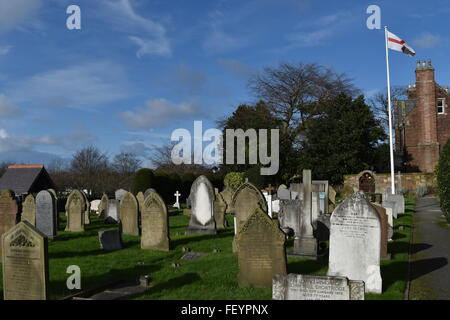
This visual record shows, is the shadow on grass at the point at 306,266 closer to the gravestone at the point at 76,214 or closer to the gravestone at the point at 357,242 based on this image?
the gravestone at the point at 357,242

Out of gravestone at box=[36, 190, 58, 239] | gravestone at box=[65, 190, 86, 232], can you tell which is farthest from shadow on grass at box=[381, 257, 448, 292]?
gravestone at box=[65, 190, 86, 232]

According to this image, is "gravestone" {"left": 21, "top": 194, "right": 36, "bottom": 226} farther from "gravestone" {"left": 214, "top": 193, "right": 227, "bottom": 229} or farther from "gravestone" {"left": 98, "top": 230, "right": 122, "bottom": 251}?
"gravestone" {"left": 214, "top": 193, "right": 227, "bottom": 229}

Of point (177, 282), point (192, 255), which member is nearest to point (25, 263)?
point (177, 282)

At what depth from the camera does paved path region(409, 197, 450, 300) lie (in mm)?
7864

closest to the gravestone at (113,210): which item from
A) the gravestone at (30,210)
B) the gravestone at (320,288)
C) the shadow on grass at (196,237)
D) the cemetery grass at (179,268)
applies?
the gravestone at (30,210)

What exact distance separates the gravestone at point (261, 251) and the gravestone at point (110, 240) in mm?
5611

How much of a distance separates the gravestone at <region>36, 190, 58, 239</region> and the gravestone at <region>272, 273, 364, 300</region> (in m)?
10.8

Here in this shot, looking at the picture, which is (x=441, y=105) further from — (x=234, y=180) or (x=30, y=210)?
(x=30, y=210)

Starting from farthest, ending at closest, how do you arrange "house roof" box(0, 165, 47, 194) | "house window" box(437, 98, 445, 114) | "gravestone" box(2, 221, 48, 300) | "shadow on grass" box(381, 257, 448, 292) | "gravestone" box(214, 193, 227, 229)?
"house window" box(437, 98, 445, 114) → "house roof" box(0, 165, 47, 194) → "gravestone" box(214, 193, 227, 229) → "shadow on grass" box(381, 257, 448, 292) → "gravestone" box(2, 221, 48, 300)

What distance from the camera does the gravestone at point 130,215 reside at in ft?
52.0

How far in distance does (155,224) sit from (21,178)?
2306cm

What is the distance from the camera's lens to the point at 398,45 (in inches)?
979

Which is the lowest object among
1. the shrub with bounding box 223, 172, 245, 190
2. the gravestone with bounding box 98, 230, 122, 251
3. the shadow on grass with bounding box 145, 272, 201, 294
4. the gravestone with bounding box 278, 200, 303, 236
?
the shadow on grass with bounding box 145, 272, 201, 294
